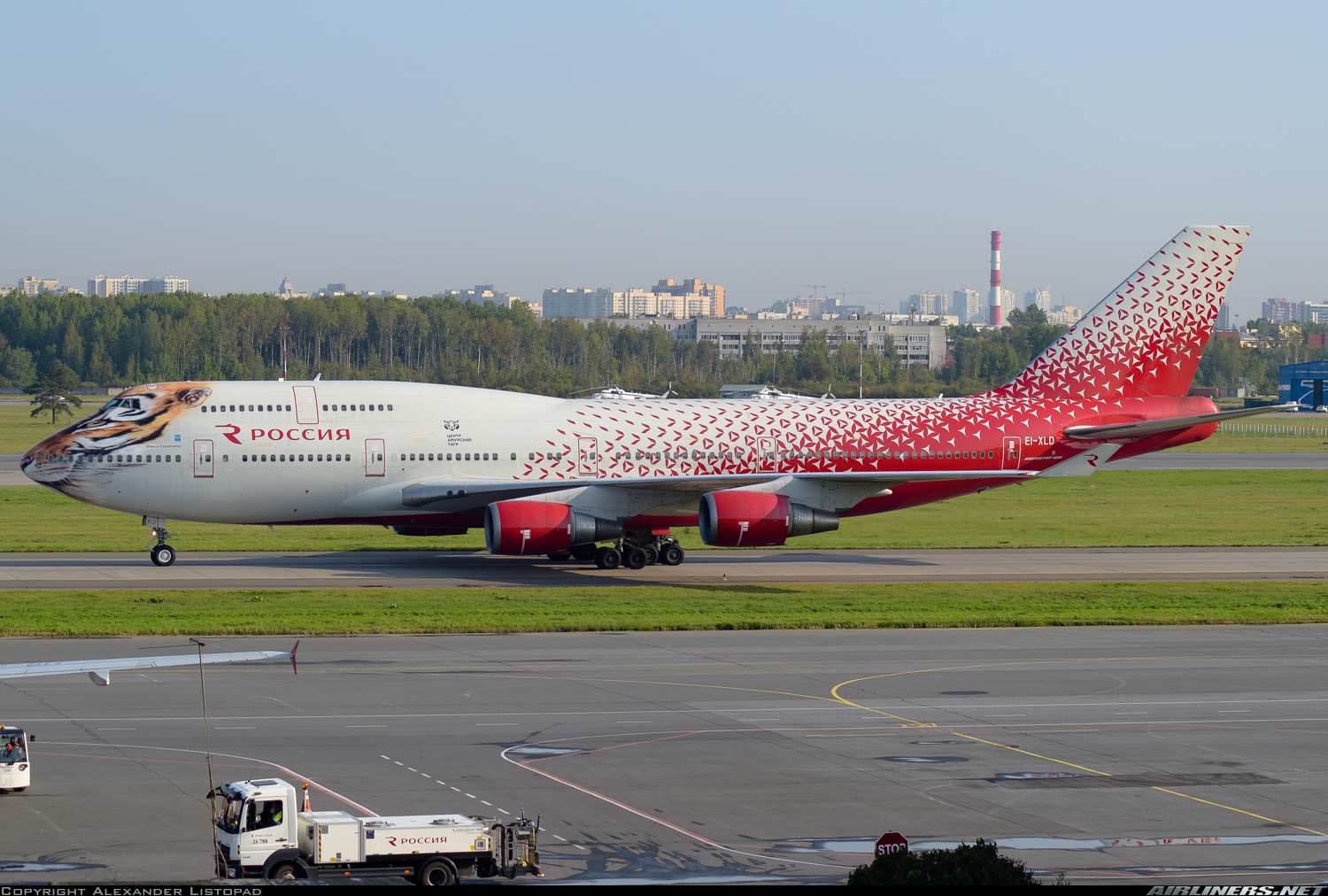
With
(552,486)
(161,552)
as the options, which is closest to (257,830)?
(552,486)

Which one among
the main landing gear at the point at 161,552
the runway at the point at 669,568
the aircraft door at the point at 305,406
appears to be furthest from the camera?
the main landing gear at the point at 161,552

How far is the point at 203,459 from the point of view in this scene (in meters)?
41.6

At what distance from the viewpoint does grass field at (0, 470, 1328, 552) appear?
165 feet

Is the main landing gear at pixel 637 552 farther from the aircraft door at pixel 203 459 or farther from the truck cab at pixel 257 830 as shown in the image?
the truck cab at pixel 257 830

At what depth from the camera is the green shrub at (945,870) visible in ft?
35.9

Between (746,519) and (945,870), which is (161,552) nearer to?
(746,519)

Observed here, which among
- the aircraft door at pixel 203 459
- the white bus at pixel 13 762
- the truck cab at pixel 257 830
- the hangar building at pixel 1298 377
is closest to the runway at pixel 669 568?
the aircraft door at pixel 203 459

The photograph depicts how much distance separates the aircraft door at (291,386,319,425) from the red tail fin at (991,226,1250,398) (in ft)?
78.7

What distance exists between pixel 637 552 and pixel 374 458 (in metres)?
8.90

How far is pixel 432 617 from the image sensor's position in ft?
111

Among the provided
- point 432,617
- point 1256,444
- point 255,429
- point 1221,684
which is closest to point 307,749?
point 432,617

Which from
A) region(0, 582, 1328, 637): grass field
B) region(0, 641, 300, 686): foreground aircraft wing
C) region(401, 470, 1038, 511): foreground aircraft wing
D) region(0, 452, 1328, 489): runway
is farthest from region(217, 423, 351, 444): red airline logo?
region(0, 452, 1328, 489): runway

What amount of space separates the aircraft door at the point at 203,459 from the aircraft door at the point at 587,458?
11297 mm

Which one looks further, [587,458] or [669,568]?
[669,568]
